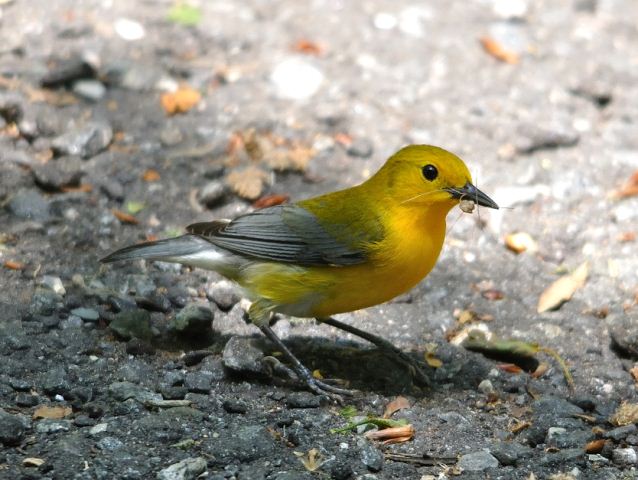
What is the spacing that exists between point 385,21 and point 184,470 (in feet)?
18.0

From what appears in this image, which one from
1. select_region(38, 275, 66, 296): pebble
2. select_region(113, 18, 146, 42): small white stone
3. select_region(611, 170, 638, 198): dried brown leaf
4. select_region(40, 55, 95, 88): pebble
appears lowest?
select_region(38, 275, 66, 296): pebble

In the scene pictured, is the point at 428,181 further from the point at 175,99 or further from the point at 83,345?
the point at 175,99

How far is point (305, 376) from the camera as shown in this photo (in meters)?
4.84

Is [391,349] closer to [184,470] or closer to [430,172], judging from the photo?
[430,172]

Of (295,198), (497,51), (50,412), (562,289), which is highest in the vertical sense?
(497,51)

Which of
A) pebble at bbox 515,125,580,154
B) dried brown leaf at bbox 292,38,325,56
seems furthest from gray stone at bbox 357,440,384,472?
dried brown leaf at bbox 292,38,325,56

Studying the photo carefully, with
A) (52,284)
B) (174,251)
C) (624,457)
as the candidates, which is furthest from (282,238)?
(624,457)

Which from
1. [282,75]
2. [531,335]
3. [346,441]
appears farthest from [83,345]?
[282,75]

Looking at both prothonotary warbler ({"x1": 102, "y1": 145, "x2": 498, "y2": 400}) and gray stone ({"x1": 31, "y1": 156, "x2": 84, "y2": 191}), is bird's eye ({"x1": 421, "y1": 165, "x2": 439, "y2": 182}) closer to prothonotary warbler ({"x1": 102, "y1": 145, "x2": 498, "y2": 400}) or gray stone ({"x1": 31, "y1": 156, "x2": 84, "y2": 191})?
prothonotary warbler ({"x1": 102, "y1": 145, "x2": 498, "y2": 400})

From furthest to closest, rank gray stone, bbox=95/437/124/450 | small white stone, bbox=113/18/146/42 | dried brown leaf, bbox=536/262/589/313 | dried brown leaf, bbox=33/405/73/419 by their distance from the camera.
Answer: small white stone, bbox=113/18/146/42
dried brown leaf, bbox=536/262/589/313
dried brown leaf, bbox=33/405/73/419
gray stone, bbox=95/437/124/450

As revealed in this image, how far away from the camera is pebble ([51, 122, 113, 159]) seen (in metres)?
6.46

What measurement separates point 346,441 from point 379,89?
392cm

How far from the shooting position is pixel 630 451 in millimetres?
4355

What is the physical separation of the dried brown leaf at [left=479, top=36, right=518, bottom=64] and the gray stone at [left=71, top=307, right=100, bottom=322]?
4.42 metres
